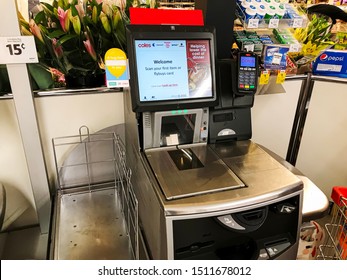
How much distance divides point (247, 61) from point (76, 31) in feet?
2.40

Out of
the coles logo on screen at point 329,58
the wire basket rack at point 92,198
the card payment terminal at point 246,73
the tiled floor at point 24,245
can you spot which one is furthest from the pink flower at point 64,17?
the coles logo on screen at point 329,58

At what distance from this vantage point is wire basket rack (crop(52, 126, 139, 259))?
49.2 inches

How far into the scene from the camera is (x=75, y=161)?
1518mm

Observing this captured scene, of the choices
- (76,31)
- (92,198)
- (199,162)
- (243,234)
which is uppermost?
(76,31)

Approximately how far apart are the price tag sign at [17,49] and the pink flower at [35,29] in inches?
4.6

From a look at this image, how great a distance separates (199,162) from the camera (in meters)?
1.08

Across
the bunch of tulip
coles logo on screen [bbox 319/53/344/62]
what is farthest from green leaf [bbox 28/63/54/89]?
coles logo on screen [bbox 319/53/344/62]

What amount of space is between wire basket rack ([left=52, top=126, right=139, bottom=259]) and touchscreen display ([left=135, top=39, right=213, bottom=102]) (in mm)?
401

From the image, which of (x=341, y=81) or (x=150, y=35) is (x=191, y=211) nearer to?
(x=150, y=35)

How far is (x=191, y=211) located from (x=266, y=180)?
0.31m

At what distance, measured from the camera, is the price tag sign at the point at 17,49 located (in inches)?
43.8

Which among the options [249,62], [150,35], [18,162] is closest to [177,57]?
[150,35]

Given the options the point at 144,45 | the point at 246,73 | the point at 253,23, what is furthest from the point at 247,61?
the point at 144,45

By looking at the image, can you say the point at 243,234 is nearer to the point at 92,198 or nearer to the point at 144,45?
the point at 144,45
